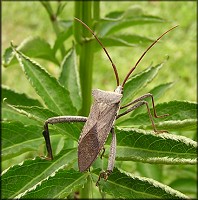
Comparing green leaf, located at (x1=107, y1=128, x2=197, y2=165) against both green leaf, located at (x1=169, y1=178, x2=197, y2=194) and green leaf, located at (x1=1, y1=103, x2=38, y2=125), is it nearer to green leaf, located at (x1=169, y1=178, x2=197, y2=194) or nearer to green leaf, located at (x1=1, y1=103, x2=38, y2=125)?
green leaf, located at (x1=1, y1=103, x2=38, y2=125)

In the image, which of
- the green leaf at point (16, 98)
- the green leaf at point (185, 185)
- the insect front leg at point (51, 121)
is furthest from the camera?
the green leaf at point (185, 185)

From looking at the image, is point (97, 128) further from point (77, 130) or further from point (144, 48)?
point (144, 48)

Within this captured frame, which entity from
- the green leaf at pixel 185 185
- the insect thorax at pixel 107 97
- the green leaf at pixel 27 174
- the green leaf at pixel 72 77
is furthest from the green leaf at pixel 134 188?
the green leaf at pixel 185 185

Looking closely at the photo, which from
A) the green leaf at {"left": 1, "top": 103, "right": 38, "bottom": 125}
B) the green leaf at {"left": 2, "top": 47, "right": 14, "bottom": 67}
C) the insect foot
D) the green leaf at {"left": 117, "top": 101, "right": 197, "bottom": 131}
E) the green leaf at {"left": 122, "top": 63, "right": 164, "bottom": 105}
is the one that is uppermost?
the green leaf at {"left": 2, "top": 47, "right": 14, "bottom": 67}

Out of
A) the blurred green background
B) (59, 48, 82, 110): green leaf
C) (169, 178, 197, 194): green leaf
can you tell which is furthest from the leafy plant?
the blurred green background

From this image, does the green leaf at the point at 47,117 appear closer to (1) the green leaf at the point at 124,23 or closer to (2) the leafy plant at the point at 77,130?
(2) the leafy plant at the point at 77,130

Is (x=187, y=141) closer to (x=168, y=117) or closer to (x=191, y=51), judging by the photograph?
(x=168, y=117)

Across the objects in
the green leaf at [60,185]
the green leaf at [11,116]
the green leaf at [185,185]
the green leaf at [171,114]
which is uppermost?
the green leaf at [171,114]
